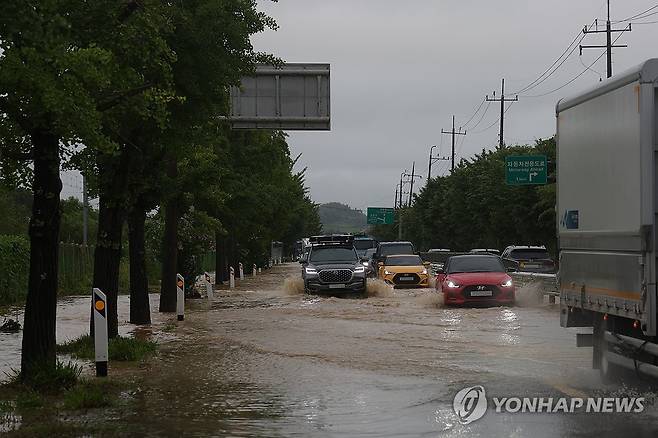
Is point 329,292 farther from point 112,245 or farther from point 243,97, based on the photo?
point 112,245

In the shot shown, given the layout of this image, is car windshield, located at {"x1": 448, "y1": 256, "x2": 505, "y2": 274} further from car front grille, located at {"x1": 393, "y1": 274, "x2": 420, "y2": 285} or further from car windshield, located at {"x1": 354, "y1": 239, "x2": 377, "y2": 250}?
car windshield, located at {"x1": 354, "y1": 239, "x2": 377, "y2": 250}

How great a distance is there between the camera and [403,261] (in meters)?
40.6

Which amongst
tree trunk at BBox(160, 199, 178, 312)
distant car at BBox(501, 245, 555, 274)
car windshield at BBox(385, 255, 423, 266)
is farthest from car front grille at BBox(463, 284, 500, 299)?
car windshield at BBox(385, 255, 423, 266)

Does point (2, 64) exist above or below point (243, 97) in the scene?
below

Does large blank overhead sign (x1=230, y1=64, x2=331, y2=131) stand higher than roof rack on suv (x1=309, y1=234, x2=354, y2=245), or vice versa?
large blank overhead sign (x1=230, y1=64, x2=331, y2=131)

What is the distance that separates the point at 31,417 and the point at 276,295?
25.7 meters

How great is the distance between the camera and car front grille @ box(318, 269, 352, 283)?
108 ft

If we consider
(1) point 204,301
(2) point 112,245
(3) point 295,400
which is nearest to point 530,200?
(1) point 204,301

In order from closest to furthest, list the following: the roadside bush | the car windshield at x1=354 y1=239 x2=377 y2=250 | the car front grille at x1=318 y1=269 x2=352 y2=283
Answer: the roadside bush, the car front grille at x1=318 y1=269 x2=352 y2=283, the car windshield at x1=354 y1=239 x2=377 y2=250

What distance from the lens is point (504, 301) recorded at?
83.8ft

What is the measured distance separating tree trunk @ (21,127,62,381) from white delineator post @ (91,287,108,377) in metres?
0.85

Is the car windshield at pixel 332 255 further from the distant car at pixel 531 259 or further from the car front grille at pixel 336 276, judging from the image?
the distant car at pixel 531 259

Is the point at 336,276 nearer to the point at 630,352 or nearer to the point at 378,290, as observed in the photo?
the point at 378,290

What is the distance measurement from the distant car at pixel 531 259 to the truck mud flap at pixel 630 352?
947 inches
